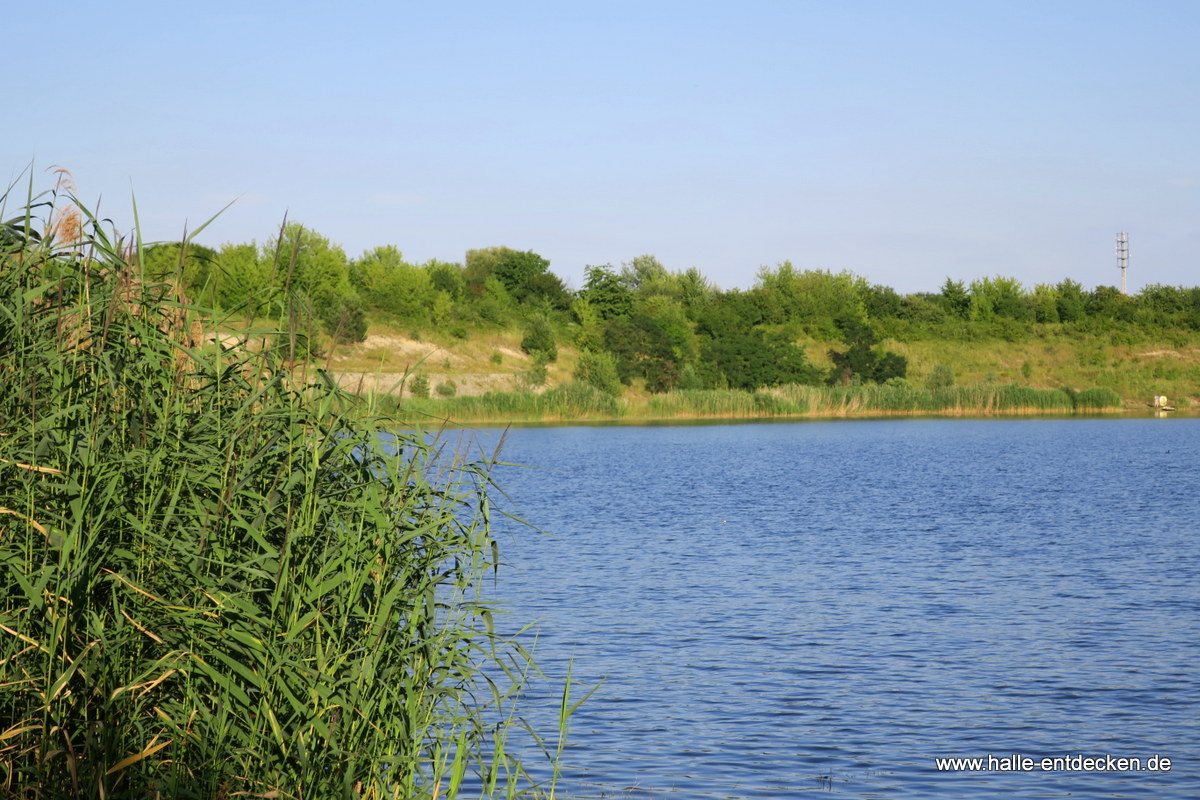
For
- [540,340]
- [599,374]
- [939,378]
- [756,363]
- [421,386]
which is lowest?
[421,386]

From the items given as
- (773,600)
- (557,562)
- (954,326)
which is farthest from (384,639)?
(954,326)

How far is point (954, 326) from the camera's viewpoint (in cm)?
7975

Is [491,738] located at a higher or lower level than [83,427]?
lower

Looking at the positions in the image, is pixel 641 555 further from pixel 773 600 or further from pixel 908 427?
pixel 908 427

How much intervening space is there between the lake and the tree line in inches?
1523

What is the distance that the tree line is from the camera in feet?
224

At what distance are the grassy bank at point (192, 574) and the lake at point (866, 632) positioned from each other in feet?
8.65

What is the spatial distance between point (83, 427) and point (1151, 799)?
6504 millimetres

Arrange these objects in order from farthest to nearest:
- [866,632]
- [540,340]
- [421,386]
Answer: [540,340] → [421,386] → [866,632]

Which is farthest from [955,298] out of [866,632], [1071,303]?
[866,632]

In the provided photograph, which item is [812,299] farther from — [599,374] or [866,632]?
[866,632]

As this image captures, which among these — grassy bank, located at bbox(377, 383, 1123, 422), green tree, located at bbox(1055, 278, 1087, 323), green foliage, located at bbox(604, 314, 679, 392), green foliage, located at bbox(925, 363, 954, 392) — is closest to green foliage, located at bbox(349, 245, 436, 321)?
green foliage, located at bbox(604, 314, 679, 392)

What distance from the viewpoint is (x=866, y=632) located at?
12.1 meters

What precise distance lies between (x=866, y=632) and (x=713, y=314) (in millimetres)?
65992
